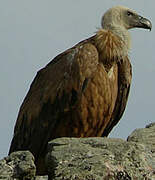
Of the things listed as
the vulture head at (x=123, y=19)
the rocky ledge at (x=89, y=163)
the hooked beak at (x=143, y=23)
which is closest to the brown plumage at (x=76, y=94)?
the vulture head at (x=123, y=19)

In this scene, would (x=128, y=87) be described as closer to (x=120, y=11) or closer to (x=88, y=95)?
(x=88, y=95)

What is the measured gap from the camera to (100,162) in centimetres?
499

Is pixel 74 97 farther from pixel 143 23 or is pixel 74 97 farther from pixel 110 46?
pixel 143 23

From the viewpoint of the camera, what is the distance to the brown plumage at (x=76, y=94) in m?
9.72

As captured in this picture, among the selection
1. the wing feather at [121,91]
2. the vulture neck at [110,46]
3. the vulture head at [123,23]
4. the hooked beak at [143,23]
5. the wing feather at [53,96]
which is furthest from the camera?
the hooked beak at [143,23]

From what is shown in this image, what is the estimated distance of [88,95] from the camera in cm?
973

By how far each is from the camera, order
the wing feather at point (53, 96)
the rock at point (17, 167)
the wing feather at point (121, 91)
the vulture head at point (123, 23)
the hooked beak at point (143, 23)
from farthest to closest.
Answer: the hooked beak at point (143, 23)
the vulture head at point (123, 23)
the wing feather at point (121, 91)
the wing feather at point (53, 96)
the rock at point (17, 167)

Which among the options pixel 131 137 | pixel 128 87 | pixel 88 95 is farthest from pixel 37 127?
pixel 131 137

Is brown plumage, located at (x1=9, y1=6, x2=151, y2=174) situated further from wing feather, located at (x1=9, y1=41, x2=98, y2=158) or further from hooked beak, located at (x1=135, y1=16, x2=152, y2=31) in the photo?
hooked beak, located at (x1=135, y1=16, x2=152, y2=31)

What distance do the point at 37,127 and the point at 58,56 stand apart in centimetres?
121

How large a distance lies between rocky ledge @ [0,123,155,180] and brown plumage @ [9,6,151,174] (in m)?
4.29

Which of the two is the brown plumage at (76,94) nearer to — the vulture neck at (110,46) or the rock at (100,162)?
the vulture neck at (110,46)

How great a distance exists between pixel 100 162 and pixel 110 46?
525cm

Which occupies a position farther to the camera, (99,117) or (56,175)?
(99,117)
